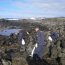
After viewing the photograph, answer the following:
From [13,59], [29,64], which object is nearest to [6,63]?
[13,59]

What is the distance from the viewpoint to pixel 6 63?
15.5 m

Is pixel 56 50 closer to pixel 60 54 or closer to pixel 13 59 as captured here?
pixel 60 54

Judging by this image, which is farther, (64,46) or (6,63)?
(64,46)

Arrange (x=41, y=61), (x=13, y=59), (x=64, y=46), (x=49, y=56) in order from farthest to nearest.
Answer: (x=64, y=46) < (x=49, y=56) < (x=41, y=61) < (x=13, y=59)

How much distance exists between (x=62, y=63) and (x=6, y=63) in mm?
3521

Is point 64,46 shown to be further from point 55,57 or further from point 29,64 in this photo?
point 29,64

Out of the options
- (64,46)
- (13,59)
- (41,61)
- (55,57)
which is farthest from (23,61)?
(64,46)

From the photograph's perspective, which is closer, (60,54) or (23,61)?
(23,61)

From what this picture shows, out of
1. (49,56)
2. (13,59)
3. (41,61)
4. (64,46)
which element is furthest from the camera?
(64,46)

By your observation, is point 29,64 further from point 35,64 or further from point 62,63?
point 62,63

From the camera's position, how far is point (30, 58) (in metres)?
17.5

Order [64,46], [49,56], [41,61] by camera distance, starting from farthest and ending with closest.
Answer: [64,46]
[49,56]
[41,61]

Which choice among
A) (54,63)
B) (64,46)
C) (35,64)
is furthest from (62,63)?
(64,46)

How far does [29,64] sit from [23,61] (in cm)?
85
